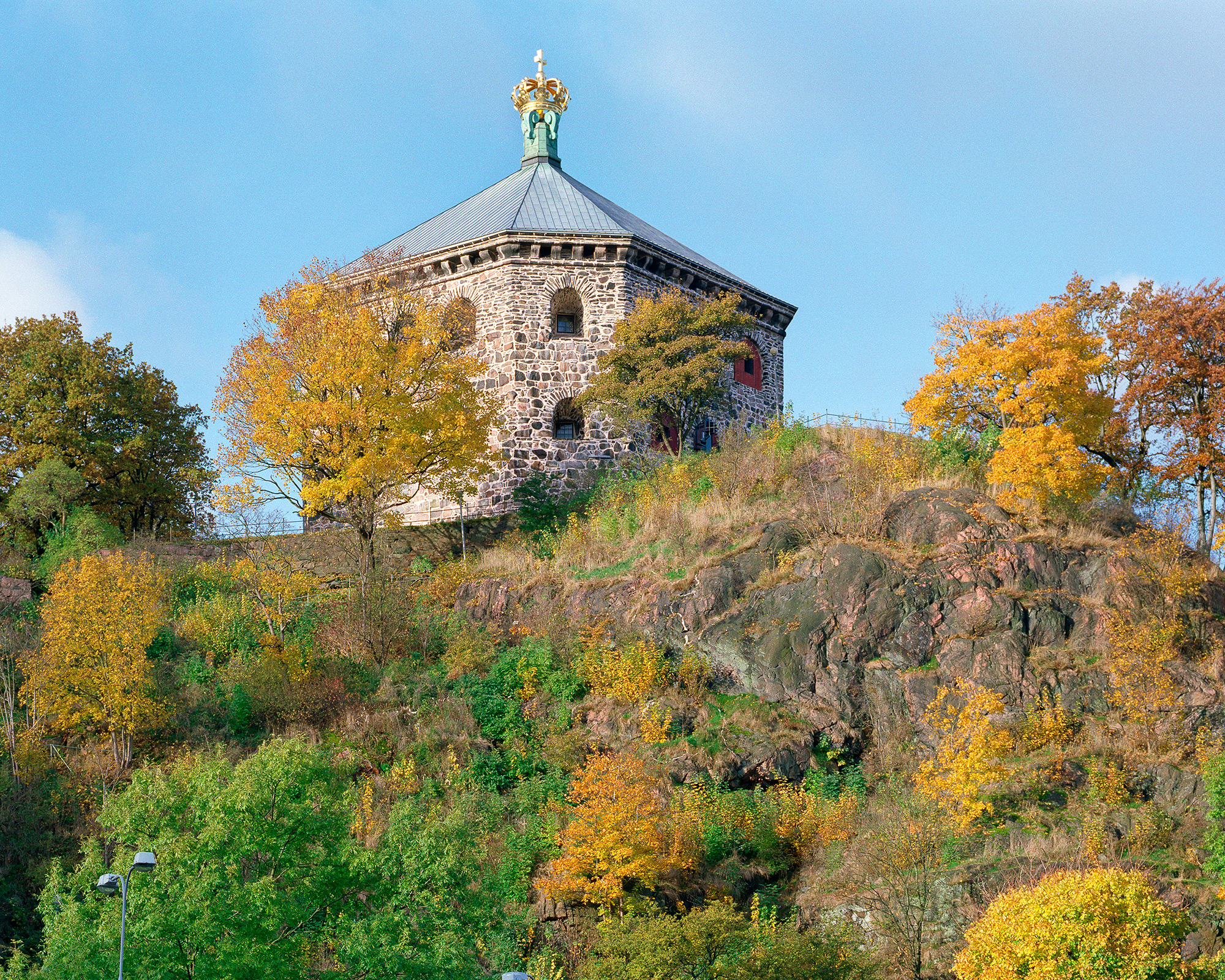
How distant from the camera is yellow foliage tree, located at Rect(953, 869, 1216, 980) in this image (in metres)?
16.8

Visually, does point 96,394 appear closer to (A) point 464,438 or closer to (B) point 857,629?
(A) point 464,438

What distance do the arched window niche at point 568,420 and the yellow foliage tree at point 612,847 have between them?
54.8 ft

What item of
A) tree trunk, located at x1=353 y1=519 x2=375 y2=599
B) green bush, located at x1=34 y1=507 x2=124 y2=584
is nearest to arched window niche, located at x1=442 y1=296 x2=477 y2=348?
tree trunk, located at x1=353 y1=519 x2=375 y2=599

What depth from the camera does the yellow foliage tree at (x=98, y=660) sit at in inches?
975

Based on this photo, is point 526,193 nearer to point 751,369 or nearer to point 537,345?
point 537,345

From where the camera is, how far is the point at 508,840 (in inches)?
883

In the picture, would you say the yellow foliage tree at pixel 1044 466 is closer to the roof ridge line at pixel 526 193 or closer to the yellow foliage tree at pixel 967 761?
the yellow foliage tree at pixel 967 761

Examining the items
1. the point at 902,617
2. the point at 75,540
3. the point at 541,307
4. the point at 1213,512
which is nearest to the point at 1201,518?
the point at 1213,512

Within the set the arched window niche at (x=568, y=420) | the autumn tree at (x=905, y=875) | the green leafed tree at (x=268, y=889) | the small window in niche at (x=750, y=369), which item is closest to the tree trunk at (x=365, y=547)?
the arched window niche at (x=568, y=420)

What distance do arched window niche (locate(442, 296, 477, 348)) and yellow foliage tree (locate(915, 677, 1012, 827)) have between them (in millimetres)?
17765

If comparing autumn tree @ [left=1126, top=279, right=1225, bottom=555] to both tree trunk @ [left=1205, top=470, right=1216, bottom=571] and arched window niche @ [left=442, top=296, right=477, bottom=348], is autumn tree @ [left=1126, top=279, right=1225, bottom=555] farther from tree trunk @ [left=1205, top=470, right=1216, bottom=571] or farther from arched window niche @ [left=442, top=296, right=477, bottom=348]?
arched window niche @ [left=442, top=296, right=477, bottom=348]

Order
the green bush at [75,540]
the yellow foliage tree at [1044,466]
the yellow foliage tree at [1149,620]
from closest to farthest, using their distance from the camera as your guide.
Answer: the yellow foliage tree at [1149,620]
the yellow foliage tree at [1044,466]
the green bush at [75,540]

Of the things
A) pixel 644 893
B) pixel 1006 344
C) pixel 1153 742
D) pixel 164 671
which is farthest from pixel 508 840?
pixel 1006 344

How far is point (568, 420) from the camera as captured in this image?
37.6m
